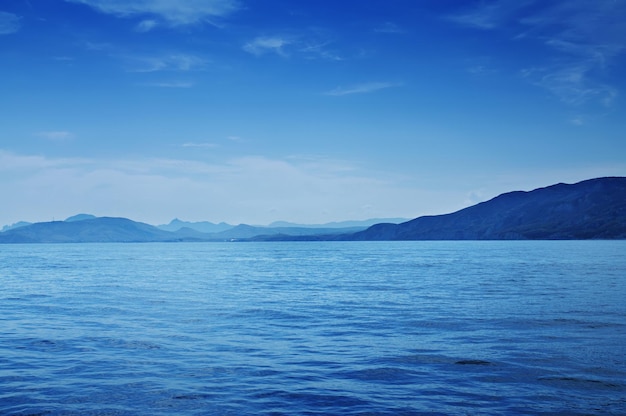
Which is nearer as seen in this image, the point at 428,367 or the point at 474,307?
the point at 428,367

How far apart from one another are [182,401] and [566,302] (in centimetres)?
3649

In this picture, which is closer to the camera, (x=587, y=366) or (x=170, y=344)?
(x=587, y=366)

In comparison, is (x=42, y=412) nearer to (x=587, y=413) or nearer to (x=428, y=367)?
(x=428, y=367)

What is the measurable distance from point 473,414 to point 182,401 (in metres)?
10.1

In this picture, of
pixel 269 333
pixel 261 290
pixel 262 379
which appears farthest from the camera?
pixel 261 290

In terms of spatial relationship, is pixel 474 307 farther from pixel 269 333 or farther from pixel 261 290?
pixel 261 290

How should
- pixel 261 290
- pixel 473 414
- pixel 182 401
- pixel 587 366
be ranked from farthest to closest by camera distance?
pixel 261 290
pixel 587 366
pixel 182 401
pixel 473 414

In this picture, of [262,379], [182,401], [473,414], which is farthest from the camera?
[262,379]

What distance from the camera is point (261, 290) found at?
59.0 metres

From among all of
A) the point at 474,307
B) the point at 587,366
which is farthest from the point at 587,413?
the point at 474,307

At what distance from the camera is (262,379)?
20672 millimetres

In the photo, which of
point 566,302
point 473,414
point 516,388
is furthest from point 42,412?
point 566,302

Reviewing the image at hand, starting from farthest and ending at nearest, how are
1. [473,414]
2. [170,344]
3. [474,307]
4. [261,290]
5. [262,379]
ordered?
[261,290] < [474,307] < [170,344] < [262,379] < [473,414]

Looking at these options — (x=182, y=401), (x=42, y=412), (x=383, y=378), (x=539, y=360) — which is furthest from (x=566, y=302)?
(x=42, y=412)
